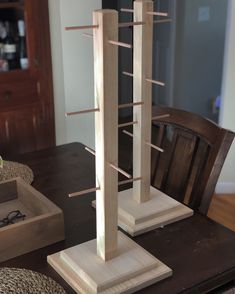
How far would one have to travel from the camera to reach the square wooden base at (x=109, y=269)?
38.0 inches

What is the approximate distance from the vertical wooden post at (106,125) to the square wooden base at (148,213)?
160mm

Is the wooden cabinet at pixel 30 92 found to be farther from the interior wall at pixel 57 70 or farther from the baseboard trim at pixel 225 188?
the baseboard trim at pixel 225 188

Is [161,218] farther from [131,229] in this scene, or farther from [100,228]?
[100,228]

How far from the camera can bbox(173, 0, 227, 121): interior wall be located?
3.35 m

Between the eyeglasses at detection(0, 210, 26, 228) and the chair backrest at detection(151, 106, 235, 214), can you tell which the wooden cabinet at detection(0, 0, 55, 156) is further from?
the eyeglasses at detection(0, 210, 26, 228)

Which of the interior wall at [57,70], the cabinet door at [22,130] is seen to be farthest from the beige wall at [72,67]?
the cabinet door at [22,130]

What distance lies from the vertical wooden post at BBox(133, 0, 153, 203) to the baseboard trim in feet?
5.60

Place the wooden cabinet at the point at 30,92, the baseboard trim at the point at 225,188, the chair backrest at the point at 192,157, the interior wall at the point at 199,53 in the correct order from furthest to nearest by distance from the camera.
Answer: the interior wall at the point at 199,53, the baseboard trim at the point at 225,188, the wooden cabinet at the point at 30,92, the chair backrest at the point at 192,157

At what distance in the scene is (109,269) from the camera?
1.00m

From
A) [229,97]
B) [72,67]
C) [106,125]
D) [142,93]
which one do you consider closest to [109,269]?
[106,125]

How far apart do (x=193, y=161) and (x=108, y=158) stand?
0.55 meters

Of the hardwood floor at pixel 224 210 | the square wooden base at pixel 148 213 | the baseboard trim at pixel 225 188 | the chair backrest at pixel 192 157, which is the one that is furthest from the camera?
the baseboard trim at pixel 225 188

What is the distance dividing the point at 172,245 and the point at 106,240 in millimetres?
205

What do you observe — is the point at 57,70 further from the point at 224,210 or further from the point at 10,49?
the point at 224,210
